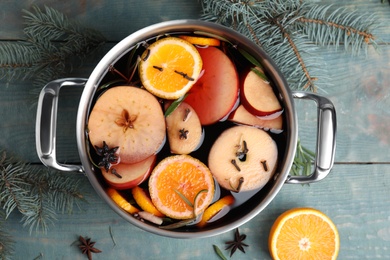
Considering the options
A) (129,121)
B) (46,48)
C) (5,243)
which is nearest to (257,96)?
(129,121)

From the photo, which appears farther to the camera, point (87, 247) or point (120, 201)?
point (87, 247)

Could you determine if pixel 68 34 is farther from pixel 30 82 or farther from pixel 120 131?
pixel 120 131

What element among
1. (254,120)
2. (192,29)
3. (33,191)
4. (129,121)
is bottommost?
(33,191)

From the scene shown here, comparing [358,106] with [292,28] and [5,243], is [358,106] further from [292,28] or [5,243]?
[5,243]

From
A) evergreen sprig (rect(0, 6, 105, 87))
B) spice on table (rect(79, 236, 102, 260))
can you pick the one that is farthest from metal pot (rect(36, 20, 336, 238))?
spice on table (rect(79, 236, 102, 260))

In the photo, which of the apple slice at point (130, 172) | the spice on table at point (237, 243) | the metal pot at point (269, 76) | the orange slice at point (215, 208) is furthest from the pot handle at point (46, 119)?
the spice on table at point (237, 243)

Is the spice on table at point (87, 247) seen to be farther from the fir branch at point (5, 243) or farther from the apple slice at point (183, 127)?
the apple slice at point (183, 127)
